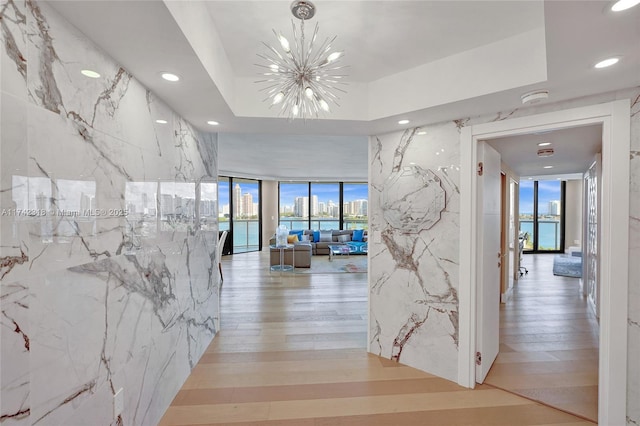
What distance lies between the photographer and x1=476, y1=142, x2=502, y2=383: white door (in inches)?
94.1

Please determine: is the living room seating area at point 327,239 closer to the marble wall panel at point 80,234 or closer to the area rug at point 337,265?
the area rug at point 337,265

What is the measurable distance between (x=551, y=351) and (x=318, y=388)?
2575 mm

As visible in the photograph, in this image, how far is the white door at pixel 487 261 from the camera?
7.84 ft

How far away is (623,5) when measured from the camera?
1040mm

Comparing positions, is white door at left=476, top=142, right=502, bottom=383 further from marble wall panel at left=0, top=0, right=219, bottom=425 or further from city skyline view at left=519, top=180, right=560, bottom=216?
city skyline view at left=519, top=180, right=560, bottom=216

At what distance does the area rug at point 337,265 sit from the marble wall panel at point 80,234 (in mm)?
4821

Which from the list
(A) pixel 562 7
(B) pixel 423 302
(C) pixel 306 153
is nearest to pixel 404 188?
(B) pixel 423 302

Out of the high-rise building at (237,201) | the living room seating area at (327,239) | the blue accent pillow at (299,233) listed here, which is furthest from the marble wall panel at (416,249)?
the high-rise building at (237,201)

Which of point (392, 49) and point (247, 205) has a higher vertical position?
point (392, 49)

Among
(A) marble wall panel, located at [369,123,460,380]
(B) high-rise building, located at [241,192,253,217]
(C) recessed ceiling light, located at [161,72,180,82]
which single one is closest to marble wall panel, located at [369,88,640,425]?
(A) marble wall panel, located at [369,123,460,380]

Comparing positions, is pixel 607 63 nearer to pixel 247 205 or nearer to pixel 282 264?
pixel 282 264

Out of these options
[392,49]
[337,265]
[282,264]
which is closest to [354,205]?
[337,265]

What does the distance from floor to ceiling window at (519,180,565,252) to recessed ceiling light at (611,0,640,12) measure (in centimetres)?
996

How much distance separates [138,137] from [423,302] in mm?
2637
